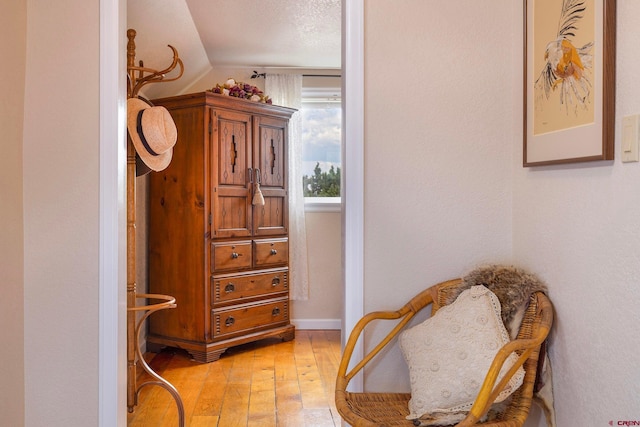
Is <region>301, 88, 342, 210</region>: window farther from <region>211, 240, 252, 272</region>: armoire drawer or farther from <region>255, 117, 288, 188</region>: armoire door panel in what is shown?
<region>211, 240, 252, 272</region>: armoire drawer

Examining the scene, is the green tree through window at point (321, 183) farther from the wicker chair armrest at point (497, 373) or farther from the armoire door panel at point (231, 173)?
the wicker chair armrest at point (497, 373)

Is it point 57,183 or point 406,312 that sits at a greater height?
point 57,183

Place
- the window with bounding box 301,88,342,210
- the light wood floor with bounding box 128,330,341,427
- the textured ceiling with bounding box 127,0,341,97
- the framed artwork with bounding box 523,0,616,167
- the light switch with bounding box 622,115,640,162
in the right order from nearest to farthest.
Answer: the light switch with bounding box 622,115,640,162, the framed artwork with bounding box 523,0,616,167, the light wood floor with bounding box 128,330,341,427, the textured ceiling with bounding box 127,0,341,97, the window with bounding box 301,88,342,210

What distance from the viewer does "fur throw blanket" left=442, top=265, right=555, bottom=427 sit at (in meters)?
1.87

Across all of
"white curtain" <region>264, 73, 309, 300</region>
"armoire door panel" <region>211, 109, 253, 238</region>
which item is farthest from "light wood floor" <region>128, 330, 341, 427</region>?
"armoire door panel" <region>211, 109, 253, 238</region>

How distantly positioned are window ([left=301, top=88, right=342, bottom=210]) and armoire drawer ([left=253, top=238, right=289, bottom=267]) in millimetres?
701

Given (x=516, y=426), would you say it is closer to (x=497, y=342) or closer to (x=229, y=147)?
(x=497, y=342)

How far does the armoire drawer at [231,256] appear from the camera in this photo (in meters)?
4.25

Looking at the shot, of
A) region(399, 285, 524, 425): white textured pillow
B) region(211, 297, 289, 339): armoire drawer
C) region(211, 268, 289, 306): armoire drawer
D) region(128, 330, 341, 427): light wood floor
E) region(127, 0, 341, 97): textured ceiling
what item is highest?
region(127, 0, 341, 97): textured ceiling

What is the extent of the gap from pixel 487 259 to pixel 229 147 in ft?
8.63

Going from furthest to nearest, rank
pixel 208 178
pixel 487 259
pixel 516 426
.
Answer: pixel 208 178 < pixel 487 259 < pixel 516 426

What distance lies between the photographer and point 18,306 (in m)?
2.06

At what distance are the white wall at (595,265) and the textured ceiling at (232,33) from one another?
7.21 ft

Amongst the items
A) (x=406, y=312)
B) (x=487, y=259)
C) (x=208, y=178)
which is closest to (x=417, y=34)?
(x=487, y=259)
